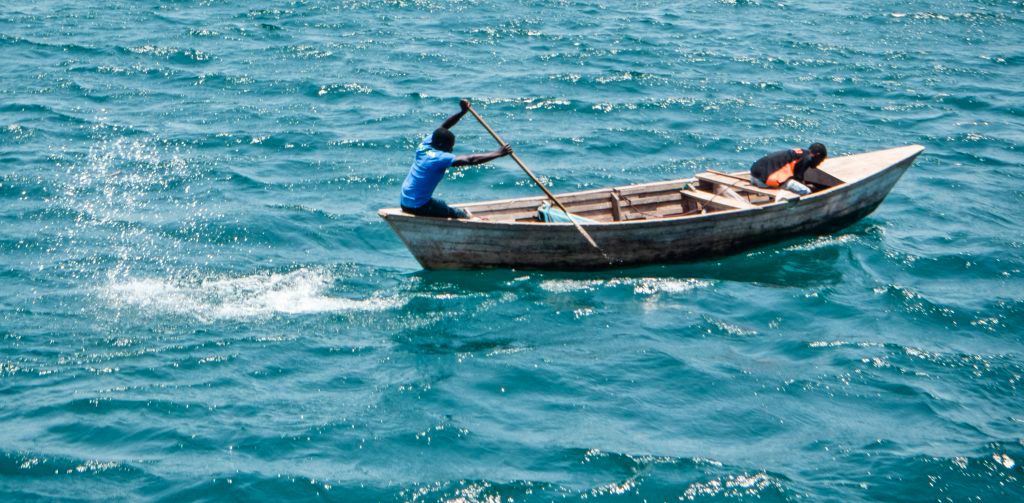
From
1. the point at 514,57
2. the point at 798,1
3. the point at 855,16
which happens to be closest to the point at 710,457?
the point at 514,57

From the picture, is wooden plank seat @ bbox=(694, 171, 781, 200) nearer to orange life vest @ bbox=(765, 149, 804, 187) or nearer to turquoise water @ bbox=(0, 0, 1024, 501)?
orange life vest @ bbox=(765, 149, 804, 187)

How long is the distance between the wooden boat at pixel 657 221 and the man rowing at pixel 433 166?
0.23 meters

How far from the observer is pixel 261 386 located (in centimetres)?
1178

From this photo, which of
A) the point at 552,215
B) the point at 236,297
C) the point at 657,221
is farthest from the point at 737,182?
the point at 236,297

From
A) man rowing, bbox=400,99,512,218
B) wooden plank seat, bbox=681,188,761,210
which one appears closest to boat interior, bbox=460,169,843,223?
wooden plank seat, bbox=681,188,761,210

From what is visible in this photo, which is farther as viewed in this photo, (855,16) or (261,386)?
(855,16)

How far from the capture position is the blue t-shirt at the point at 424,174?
1378 centimetres

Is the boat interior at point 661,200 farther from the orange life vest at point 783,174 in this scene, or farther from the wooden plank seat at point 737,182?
the orange life vest at point 783,174

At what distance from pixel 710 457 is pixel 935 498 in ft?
6.97

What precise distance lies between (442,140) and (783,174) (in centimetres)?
551

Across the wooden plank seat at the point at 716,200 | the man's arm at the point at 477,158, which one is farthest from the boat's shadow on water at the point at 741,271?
the man's arm at the point at 477,158

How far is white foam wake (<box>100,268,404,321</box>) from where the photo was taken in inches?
530

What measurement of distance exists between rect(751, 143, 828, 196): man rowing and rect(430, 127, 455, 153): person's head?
521cm

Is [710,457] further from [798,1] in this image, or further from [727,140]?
[798,1]
